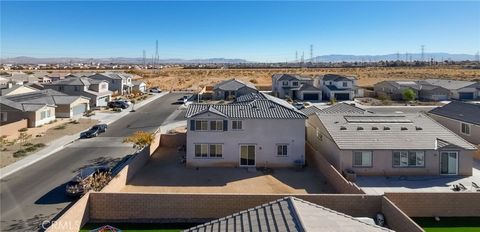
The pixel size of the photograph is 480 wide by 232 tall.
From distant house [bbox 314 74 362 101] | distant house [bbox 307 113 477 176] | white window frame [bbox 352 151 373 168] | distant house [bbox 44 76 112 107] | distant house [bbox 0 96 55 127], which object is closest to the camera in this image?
distant house [bbox 307 113 477 176]

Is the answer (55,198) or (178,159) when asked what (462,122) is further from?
(55,198)

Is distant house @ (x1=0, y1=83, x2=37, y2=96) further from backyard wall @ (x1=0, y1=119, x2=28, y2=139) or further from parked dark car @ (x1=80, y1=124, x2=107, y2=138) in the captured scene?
parked dark car @ (x1=80, y1=124, x2=107, y2=138)

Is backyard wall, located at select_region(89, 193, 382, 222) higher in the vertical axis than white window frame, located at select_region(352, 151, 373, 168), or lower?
lower

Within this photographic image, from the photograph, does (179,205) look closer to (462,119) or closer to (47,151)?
(47,151)

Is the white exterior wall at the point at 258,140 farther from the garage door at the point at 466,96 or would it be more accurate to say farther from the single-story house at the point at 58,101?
the garage door at the point at 466,96

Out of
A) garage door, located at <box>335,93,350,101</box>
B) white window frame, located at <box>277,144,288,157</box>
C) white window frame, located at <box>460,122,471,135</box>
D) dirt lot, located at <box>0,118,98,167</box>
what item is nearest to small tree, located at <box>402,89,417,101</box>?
garage door, located at <box>335,93,350,101</box>

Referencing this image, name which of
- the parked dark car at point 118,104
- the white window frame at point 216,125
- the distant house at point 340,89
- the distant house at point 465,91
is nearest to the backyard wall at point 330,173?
the white window frame at point 216,125

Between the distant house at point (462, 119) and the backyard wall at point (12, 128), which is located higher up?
the distant house at point (462, 119)
